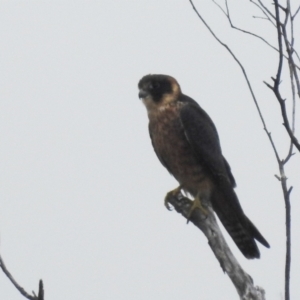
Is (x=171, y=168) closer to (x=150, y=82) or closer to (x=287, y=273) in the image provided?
(x=150, y=82)

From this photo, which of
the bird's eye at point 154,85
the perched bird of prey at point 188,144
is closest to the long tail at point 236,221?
the perched bird of prey at point 188,144

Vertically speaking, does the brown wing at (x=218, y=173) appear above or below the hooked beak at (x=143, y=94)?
below

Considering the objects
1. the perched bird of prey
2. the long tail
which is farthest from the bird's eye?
the long tail

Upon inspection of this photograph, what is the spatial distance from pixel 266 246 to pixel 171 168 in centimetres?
110

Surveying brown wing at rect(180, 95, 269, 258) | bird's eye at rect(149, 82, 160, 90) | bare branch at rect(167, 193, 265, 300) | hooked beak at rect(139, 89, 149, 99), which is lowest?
bare branch at rect(167, 193, 265, 300)

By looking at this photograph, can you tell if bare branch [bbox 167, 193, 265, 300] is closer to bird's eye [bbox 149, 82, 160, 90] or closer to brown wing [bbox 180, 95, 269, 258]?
brown wing [bbox 180, 95, 269, 258]

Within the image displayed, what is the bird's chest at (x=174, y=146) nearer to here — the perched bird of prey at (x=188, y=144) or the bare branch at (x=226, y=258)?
the perched bird of prey at (x=188, y=144)

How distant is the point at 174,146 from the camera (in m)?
4.95

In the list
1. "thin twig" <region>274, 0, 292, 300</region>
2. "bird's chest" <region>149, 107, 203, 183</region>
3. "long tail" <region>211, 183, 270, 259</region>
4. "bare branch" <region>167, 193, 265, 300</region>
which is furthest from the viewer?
"bird's chest" <region>149, 107, 203, 183</region>

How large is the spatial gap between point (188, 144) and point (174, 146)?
0.33 feet

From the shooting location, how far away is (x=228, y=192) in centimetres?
472

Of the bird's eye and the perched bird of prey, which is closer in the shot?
the perched bird of prey

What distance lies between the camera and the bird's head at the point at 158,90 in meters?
5.14

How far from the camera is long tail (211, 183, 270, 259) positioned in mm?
4250
